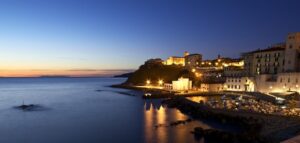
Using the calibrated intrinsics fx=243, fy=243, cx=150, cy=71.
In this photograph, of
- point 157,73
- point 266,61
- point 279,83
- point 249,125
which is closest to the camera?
point 249,125

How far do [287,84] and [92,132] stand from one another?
38.5m

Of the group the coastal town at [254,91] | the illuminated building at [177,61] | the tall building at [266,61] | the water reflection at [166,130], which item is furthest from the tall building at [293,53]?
the illuminated building at [177,61]

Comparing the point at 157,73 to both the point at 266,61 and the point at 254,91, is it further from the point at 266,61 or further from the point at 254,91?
the point at 254,91

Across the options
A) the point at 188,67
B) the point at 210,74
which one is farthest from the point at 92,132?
the point at 188,67

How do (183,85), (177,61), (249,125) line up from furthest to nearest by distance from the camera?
(177,61)
(183,85)
(249,125)

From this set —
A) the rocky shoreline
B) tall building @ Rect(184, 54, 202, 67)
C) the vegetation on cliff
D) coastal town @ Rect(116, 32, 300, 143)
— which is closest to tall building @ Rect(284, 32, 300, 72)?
coastal town @ Rect(116, 32, 300, 143)

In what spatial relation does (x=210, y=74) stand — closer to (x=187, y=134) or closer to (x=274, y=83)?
(x=274, y=83)

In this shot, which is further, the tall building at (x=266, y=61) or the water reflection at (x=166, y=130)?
the tall building at (x=266, y=61)

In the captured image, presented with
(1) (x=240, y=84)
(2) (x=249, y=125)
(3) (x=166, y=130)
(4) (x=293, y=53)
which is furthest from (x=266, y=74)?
(3) (x=166, y=130)

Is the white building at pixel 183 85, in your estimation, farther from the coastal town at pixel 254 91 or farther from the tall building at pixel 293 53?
the tall building at pixel 293 53

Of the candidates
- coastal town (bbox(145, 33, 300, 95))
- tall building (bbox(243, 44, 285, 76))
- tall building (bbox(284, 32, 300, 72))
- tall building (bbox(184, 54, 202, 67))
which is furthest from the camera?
tall building (bbox(184, 54, 202, 67))

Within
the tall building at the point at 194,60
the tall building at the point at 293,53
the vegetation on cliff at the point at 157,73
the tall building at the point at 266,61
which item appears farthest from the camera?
the tall building at the point at 194,60

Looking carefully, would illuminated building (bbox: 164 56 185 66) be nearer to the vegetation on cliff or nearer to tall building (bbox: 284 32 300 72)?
the vegetation on cliff

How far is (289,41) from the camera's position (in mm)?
53719
